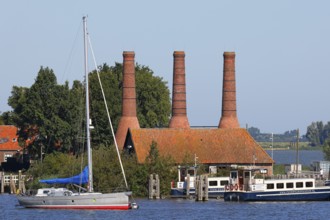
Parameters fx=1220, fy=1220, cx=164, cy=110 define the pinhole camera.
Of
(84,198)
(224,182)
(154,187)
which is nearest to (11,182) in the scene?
(154,187)

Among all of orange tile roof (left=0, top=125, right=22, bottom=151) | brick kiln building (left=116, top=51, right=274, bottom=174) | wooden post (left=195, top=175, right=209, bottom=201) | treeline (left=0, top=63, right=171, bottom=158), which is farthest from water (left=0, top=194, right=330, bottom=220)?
orange tile roof (left=0, top=125, right=22, bottom=151)

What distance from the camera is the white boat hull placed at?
79.7 meters

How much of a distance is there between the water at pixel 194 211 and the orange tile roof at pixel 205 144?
18720mm

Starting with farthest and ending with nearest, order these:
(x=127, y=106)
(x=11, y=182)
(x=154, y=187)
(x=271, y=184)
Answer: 1. (x=127, y=106)
2. (x=11, y=182)
3. (x=154, y=187)
4. (x=271, y=184)

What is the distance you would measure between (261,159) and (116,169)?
19.8 m

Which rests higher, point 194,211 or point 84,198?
point 84,198

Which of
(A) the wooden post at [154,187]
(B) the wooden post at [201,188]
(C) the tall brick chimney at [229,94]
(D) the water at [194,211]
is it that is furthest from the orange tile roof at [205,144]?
(D) the water at [194,211]

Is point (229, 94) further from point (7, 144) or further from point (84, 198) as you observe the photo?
point (84, 198)

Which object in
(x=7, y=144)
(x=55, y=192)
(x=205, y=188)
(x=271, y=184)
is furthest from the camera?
(x=7, y=144)

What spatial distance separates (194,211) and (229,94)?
4112 centimetres

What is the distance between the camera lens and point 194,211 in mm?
82375

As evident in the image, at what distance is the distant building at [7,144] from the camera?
14712 cm

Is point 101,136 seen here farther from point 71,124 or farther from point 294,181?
point 294,181

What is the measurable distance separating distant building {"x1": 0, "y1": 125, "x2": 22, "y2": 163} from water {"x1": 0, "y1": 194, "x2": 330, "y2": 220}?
5399 cm
